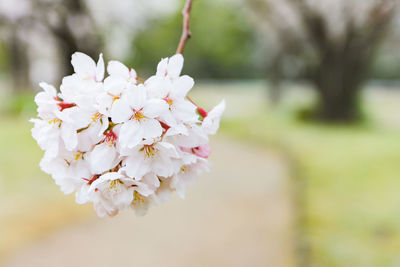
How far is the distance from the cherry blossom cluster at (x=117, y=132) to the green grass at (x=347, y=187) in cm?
201

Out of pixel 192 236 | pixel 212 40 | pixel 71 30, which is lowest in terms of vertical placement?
pixel 192 236

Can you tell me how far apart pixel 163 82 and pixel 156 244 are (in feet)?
7.58

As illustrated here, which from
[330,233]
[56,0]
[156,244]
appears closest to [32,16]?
[56,0]

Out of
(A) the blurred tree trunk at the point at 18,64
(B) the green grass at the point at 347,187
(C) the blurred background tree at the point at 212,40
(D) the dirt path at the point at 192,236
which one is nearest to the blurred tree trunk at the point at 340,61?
(B) the green grass at the point at 347,187

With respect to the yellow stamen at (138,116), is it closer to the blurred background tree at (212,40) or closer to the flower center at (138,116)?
the flower center at (138,116)

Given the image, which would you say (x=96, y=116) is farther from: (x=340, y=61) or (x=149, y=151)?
(x=340, y=61)

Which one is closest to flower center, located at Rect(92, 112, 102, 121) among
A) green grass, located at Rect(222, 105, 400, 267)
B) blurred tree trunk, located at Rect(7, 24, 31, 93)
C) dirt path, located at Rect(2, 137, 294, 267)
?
dirt path, located at Rect(2, 137, 294, 267)

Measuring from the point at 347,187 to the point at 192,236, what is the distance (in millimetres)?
1763

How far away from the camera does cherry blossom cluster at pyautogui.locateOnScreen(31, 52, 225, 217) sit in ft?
2.46

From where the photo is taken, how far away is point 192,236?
3025 mm

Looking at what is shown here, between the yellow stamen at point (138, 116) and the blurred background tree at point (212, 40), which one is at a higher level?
the blurred background tree at point (212, 40)

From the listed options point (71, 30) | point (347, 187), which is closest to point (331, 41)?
point (347, 187)

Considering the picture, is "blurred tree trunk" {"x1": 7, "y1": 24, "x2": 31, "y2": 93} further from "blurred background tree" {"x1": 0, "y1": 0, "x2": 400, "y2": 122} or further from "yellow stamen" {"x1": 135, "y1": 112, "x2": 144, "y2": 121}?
"yellow stamen" {"x1": 135, "y1": 112, "x2": 144, "y2": 121}

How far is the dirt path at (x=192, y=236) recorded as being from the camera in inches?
105
